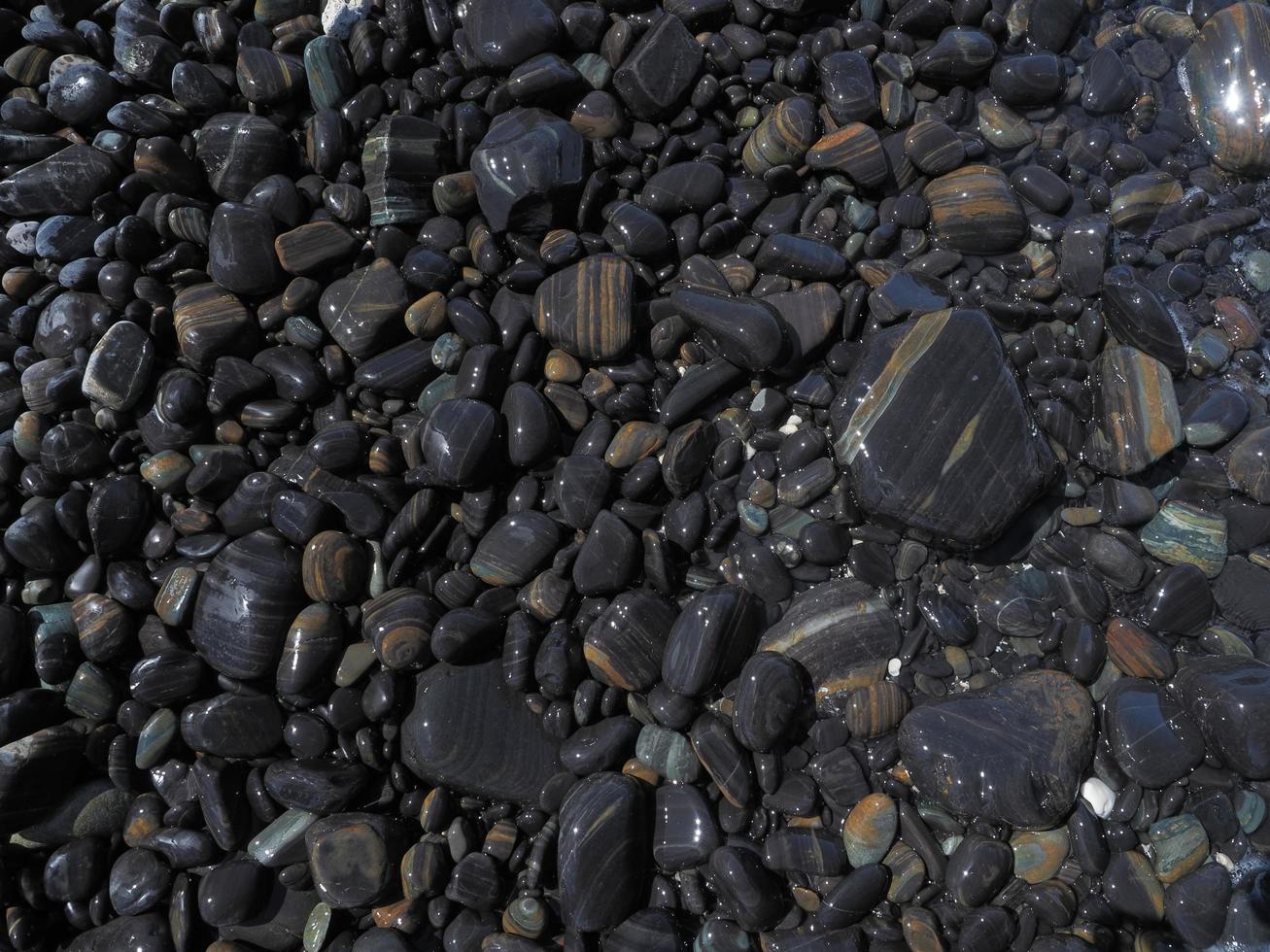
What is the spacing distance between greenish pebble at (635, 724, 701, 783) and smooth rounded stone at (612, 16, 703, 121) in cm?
183

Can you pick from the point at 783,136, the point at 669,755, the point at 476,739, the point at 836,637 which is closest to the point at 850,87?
the point at 783,136

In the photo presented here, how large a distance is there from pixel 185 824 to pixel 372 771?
48 cm

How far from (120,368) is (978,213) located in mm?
2454

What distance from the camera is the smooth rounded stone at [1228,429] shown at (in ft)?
7.25

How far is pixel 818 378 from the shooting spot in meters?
2.39

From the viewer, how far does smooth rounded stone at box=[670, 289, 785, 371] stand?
7.52 ft

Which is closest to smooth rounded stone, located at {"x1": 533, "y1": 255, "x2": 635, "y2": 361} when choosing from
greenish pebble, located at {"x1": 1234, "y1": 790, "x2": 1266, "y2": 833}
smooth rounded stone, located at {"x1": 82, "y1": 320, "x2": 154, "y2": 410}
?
smooth rounded stone, located at {"x1": 82, "y1": 320, "x2": 154, "y2": 410}

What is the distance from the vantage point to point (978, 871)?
1954mm

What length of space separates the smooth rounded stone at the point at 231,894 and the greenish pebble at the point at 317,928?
13cm

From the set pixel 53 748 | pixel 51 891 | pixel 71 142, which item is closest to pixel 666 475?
pixel 53 748

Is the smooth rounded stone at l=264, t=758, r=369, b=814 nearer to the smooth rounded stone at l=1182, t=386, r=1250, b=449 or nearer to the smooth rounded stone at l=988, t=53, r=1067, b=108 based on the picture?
the smooth rounded stone at l=1182, t=386, r=1250, b=449

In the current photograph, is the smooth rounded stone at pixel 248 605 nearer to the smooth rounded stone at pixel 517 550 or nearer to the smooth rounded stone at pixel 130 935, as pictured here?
the smooth rounded stone at pixel 517 550

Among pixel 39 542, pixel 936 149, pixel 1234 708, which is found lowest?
pixel 1234 708

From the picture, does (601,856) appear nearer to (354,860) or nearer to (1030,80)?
(354,860)
